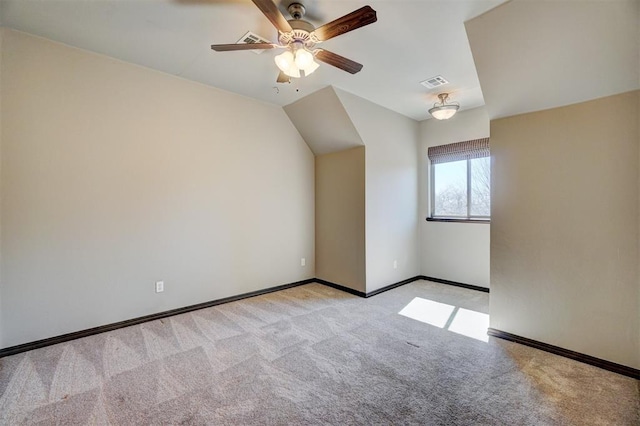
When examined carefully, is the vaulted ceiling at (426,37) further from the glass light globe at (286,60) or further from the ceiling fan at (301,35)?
the glass light globe at (286,60)

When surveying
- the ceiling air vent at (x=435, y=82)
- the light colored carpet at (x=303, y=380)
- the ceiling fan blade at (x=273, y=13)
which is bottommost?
the light colored carpet at (x=303, y=380)

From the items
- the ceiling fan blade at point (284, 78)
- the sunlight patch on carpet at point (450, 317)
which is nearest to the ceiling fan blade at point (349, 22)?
the ceiling fan blade at point (284, 78)

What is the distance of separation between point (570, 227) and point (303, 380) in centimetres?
254

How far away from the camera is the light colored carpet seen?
1.71 metres

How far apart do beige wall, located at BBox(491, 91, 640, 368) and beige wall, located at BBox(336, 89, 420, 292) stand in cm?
158

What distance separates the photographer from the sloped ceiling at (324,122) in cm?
364

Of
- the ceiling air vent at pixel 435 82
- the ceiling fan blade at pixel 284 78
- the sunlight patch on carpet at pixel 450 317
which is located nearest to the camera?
the ceiling fan blade at pixel 284 78

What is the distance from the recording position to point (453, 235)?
4453 mm

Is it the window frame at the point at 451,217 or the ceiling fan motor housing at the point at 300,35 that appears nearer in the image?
the ceiling fan motor housing at the point at 300,35

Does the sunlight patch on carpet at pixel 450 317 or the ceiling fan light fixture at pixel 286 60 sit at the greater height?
the ceiling fan light fixture at pixel 286 60

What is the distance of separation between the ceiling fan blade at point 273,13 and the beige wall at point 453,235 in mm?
3400

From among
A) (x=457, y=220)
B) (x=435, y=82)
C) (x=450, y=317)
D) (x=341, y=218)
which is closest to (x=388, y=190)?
(x=341, y=218)

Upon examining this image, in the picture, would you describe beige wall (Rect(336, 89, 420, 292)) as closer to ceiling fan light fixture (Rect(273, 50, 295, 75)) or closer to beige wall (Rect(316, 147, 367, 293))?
beige wall (Rect(316, 147, 367, 293))

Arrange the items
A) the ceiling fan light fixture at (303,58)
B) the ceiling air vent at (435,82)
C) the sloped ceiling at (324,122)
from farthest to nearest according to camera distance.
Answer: the sloped ceiling at (324,122)
the ceiling air vent at (435,82)
the ceiling fan light fixture at (303,58)
